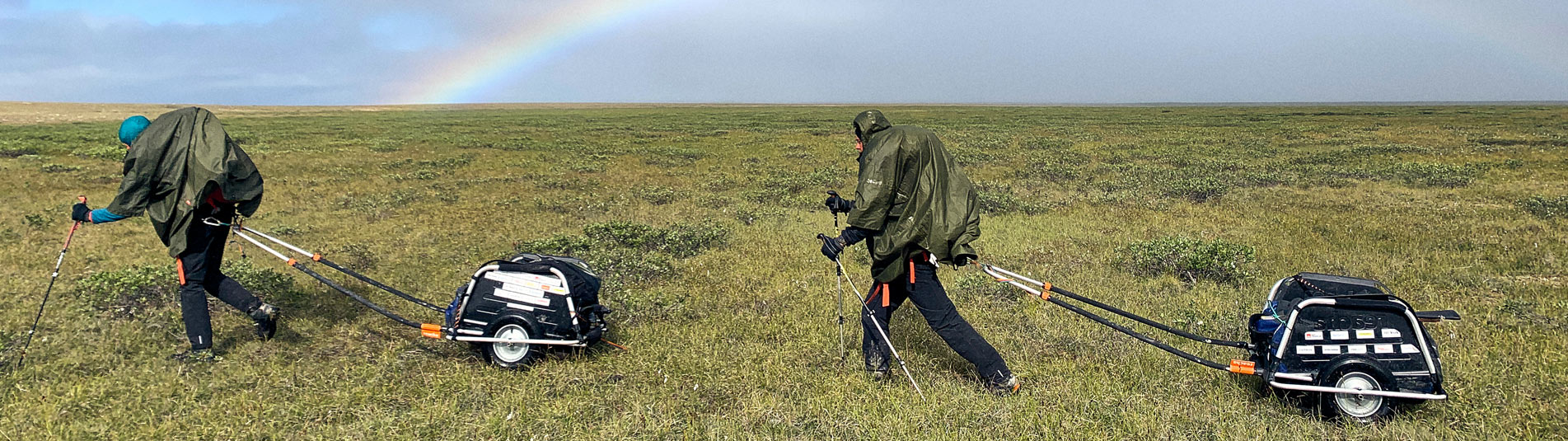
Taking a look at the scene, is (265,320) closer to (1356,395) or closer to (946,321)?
(946,321)

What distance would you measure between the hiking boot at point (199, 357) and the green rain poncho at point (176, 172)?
0.87m

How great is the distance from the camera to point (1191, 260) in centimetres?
888

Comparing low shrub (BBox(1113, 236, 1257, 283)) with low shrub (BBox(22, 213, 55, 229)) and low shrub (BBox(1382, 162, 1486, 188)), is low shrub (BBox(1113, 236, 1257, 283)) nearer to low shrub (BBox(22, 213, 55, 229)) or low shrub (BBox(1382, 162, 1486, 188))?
low shrub (BBox(1382, 162, 1486, 188))

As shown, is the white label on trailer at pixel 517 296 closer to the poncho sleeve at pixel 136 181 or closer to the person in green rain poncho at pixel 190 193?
the person in green rain poncho at pixel 190 193

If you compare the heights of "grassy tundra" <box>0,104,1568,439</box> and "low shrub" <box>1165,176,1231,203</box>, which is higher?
"low shrub" <box>1165,176,1231,203</box>

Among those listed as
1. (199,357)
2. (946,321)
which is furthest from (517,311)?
(946,321)

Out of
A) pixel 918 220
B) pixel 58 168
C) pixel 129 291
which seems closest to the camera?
pixel 918 220

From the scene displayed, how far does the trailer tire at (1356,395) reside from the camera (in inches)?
177

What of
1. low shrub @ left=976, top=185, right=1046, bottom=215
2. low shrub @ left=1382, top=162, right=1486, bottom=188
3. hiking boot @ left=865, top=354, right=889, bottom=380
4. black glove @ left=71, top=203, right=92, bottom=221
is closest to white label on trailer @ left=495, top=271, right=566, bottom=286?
hiking boot @ left=865, top=354, right=889, bottom=380

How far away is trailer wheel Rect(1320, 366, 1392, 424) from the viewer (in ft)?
14.9

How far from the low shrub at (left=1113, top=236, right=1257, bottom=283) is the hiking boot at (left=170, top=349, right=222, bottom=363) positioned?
9501 mm

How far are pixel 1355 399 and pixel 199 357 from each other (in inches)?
333

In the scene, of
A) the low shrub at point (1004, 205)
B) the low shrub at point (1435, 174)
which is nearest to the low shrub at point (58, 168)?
the low shrub at point (1004, 205)

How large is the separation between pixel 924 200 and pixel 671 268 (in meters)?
5.20
